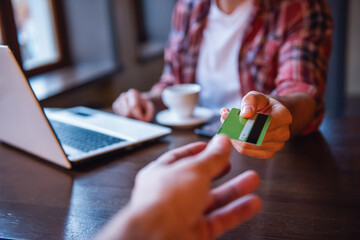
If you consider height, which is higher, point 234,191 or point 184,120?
point 234,191

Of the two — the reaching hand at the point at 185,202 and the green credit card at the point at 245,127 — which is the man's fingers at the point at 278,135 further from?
the reaching hand at the point at 185,202

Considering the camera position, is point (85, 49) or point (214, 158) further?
point (85, 49)

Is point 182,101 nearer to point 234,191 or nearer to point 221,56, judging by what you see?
point 221,56

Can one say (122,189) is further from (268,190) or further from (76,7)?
(76,7)

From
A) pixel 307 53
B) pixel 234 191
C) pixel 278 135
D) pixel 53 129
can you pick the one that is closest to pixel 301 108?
pixel 278 135

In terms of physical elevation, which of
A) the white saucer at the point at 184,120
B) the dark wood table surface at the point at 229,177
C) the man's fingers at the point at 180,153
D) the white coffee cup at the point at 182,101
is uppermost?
the man's fingers at the point at 180,153

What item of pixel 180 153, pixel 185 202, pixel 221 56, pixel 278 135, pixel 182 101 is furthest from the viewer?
pixel 221 56

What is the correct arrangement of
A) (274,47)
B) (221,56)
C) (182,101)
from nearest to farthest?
(182,101), (274,47), (221,56)

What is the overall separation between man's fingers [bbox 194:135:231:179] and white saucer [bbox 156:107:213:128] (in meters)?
0.55

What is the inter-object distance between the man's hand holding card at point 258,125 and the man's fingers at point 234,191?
0.06 meters

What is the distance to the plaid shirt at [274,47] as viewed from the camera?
1000 millimetres

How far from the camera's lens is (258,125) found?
1.71 feet

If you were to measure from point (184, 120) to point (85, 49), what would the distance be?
150cm

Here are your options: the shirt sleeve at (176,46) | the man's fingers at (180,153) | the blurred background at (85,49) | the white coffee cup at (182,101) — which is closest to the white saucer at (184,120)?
the white coffee cup at (182,101)
